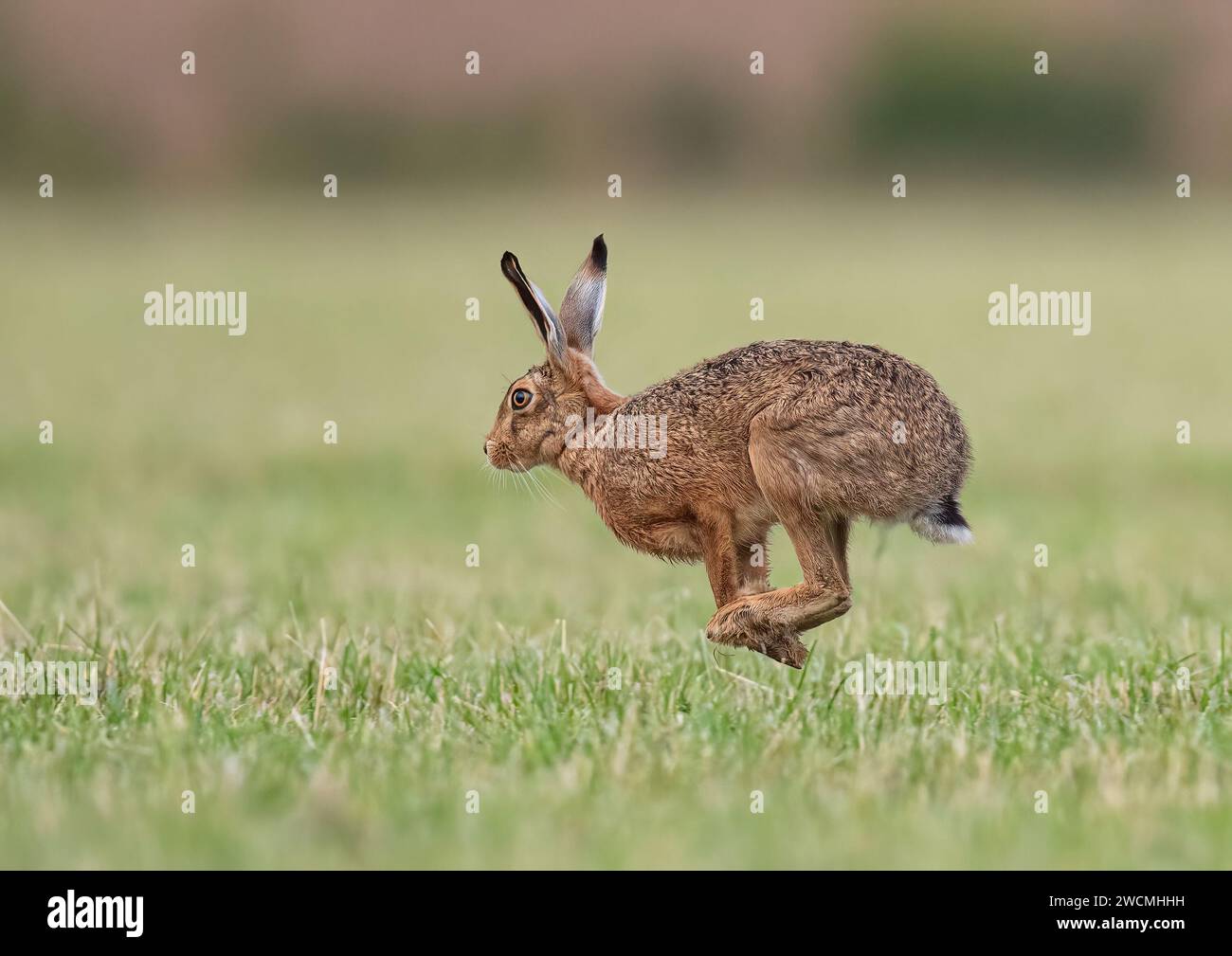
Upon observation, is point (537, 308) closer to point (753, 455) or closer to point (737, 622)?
point (753, 455)

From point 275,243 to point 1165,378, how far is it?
19215mm

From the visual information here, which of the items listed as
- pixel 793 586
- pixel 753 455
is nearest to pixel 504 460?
pixel 753 455

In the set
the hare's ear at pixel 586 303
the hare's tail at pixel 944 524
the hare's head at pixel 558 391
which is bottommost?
the hare's tail at pixel 944 524

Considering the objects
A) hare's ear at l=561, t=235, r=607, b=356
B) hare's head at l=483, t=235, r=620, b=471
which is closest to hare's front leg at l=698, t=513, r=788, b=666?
hare's head at l=483, t=235, r=620, b=471

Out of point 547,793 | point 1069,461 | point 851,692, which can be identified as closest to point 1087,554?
point 1069,461

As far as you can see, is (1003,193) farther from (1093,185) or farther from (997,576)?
(997,576)

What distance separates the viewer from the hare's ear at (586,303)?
710 centimetres

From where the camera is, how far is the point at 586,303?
7145mm

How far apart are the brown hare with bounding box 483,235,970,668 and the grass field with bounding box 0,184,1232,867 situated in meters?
0.30

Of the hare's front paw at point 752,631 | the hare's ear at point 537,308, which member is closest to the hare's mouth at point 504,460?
the hare's ear at point 537,308

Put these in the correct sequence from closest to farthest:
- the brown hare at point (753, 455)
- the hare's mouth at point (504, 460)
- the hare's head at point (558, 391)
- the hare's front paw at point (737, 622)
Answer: the brown hare at point (753, 455)
the hare's front paw at point (737, 622)
the hare's head at point (558, 391)
the hare's mouth at point (504, 460)

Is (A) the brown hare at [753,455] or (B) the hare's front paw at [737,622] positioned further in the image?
(B) the hare's front paw at [737,622]

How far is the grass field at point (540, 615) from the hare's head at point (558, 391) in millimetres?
269

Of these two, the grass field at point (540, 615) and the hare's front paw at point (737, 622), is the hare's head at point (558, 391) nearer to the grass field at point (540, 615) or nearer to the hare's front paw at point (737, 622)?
the grass field at point (540, 615)
